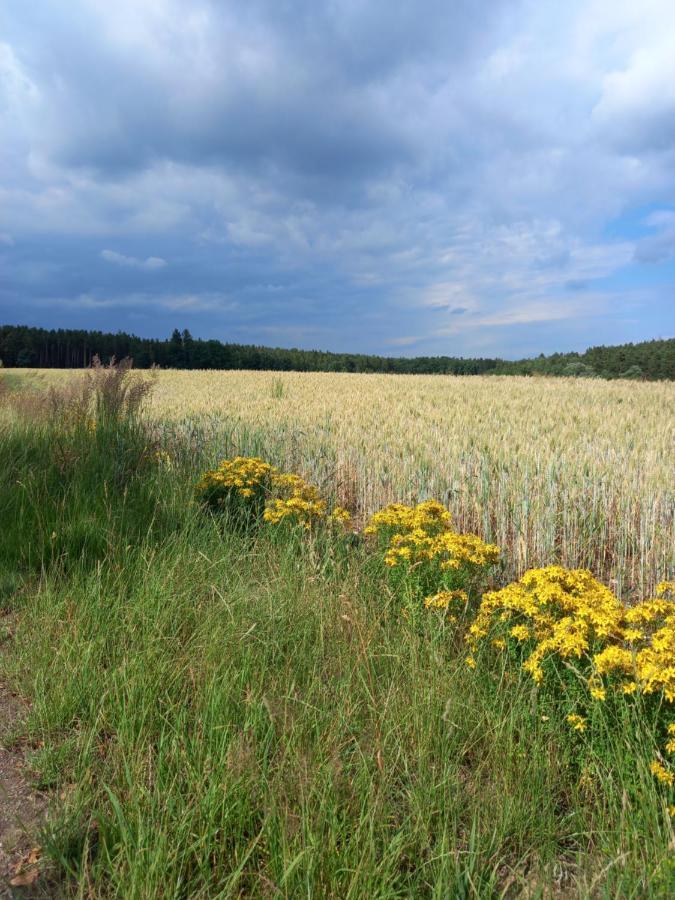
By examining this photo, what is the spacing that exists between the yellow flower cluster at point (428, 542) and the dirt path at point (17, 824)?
2292 mm

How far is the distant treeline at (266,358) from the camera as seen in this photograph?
191 ft

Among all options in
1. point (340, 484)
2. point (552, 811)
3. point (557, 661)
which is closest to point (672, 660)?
point (557, 661)

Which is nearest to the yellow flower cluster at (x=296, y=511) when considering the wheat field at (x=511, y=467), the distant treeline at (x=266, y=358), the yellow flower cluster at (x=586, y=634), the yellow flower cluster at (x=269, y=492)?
the yellow flower cluster at (x=269, y=492)

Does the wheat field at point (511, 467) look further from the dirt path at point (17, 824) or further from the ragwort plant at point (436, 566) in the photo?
the dirt path at point (17, 824)

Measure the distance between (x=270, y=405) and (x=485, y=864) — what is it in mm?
12336

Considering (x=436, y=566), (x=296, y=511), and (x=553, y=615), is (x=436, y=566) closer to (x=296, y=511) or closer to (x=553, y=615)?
(x=553, y=615)

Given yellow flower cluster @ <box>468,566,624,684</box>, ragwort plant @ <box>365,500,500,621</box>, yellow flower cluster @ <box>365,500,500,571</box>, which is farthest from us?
yellow flower cluster @ <box>365,500,500,571</box>

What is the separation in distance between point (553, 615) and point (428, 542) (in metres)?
1.09

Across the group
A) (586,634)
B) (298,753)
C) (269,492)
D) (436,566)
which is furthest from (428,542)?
(269,492)

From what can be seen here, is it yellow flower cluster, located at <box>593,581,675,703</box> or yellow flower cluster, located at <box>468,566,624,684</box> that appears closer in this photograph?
yellow flower cluster, located at <box>593,581,675,703</box>

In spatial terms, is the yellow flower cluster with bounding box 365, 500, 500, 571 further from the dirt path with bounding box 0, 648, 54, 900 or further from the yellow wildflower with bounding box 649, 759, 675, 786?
the dirt path with bounding box 0, 648, 54, 900

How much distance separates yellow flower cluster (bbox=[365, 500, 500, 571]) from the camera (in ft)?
12.2

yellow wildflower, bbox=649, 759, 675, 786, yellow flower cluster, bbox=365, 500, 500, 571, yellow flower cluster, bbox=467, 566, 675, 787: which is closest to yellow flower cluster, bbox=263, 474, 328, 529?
yellow flower cluster, bbox=365, 500, 500, 571

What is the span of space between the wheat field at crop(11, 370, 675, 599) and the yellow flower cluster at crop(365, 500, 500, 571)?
1.37m
